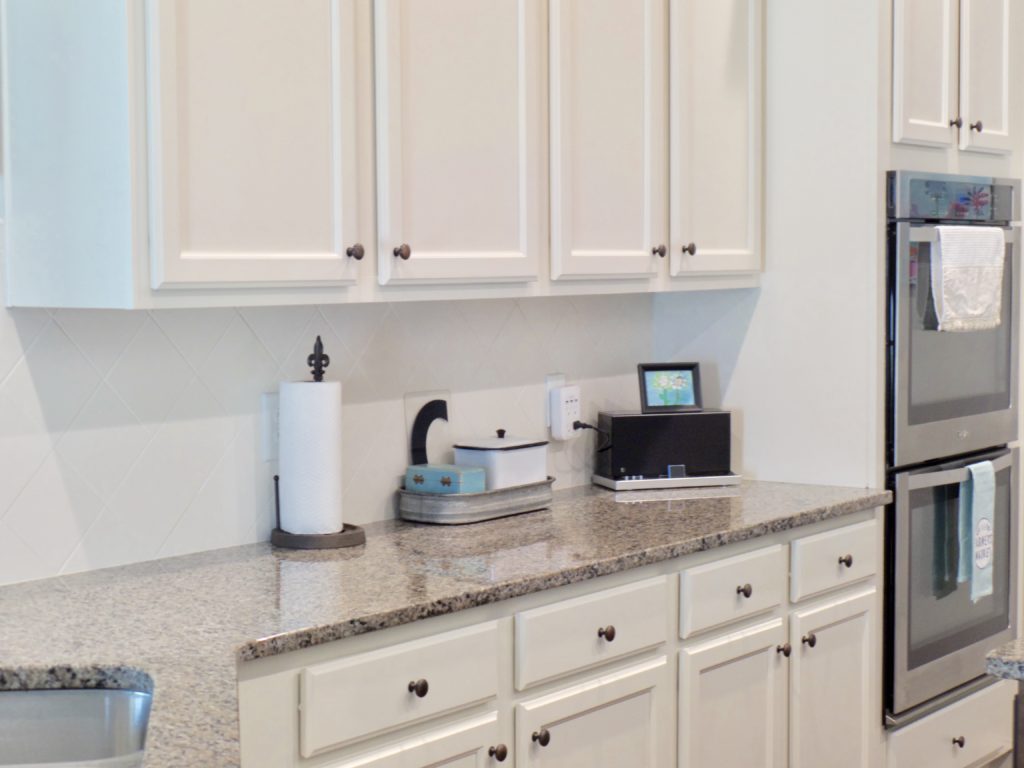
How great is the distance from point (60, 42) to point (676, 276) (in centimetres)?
148

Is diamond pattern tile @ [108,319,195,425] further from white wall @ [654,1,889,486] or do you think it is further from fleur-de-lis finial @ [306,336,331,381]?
white wall @ [654,1,889,486]

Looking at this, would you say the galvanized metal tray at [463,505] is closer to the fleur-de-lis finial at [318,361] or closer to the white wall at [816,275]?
the fleur-de-lis finial at [318,361]

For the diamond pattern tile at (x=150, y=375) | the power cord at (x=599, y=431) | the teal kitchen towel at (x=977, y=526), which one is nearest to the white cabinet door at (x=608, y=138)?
the power cord at (x=599, y=431)

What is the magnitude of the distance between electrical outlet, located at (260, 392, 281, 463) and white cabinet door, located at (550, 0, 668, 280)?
24.6 inches

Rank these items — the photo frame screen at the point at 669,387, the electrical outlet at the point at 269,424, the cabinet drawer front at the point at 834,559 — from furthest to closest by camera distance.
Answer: the photo frame screen at the point at 669,387 → the cabinet drawer front at the point at 834,559 → the electrical outlet at the point at 269,424

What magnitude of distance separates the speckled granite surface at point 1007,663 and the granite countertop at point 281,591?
2.55 ft

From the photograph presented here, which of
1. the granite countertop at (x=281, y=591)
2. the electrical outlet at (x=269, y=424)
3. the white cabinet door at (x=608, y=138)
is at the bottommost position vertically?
the granite countertop at (x=281, y=591)

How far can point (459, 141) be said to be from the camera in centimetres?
243

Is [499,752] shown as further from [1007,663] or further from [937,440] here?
[937,440]

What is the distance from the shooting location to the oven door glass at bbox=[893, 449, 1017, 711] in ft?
10.3

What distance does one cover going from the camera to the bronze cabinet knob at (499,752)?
7.16 ft

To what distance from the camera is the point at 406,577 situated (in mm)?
2205

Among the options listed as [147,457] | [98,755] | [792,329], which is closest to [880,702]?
[792,329]

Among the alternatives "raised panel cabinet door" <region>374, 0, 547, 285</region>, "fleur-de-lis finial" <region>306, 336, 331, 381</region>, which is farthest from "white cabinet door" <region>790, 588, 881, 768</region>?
"fleur-de-lis finial" <region>306, 336, 331, 381</region>
